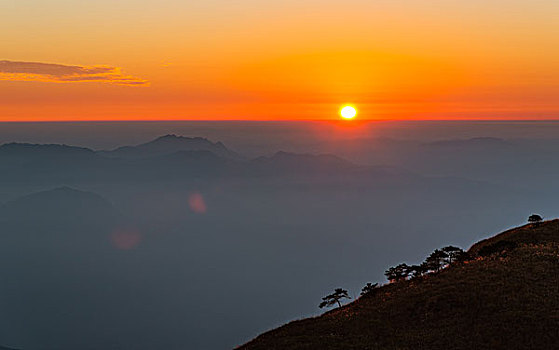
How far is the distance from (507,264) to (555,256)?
16.6 ft

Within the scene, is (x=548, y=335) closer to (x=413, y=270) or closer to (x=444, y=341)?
(x=444, y=341)

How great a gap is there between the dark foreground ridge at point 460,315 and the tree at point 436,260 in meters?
3.42

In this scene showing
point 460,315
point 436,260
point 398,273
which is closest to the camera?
point 460,315

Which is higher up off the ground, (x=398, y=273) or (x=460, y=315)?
(x=398, y=273)

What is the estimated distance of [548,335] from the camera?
26406mm

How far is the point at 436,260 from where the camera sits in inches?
1850

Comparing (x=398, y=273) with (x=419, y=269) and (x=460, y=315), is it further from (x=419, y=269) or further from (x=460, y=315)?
(x=460, y=315)

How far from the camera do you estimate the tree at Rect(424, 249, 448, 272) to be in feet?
153

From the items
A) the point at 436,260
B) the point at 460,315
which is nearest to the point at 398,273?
the point at 436,260

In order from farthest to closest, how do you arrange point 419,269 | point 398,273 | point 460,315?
point 398,273
point 419,269
point 460,315

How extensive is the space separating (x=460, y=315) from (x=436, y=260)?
52.8ft

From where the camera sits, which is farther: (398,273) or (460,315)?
(398,273)

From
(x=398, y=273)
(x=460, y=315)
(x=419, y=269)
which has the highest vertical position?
(x=398, y=273)

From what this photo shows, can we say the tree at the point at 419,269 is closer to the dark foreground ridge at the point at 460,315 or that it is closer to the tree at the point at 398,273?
the tree at the point at 398,273
